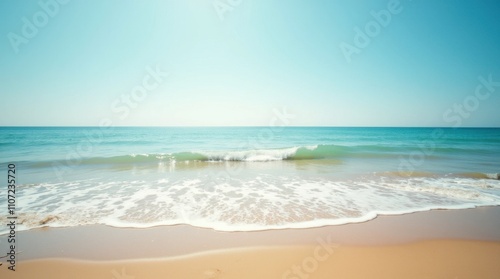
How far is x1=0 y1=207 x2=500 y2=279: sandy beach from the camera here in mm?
3293

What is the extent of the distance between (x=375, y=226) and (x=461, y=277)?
179 cm

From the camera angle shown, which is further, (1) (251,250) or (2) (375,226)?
(2) (375,226)

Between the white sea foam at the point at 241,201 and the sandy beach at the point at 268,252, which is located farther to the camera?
the white sea foam at the point at 241,201

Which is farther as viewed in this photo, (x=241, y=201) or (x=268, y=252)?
(x=241, y=201)

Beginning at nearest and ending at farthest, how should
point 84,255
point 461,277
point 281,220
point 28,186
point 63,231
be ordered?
1. point 461,277
2. point 84,255
3. point 63,231
4. point 281,220
5. point 28,186

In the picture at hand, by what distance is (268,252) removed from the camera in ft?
12.4

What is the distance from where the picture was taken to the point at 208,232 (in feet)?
15.2

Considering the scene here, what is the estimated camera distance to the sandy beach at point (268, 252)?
329 cm

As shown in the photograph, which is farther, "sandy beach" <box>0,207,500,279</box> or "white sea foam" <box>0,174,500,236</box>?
"white sea foam" <box>0,174,500,236</box>

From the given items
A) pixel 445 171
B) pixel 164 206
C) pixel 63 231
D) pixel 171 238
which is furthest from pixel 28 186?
pixel 445 171

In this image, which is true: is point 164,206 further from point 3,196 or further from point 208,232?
point 3,196

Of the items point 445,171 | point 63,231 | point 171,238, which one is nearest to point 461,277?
point 171,238

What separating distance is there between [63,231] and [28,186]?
6.18 m

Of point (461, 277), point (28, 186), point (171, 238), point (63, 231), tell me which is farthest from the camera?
point (28, 186)
